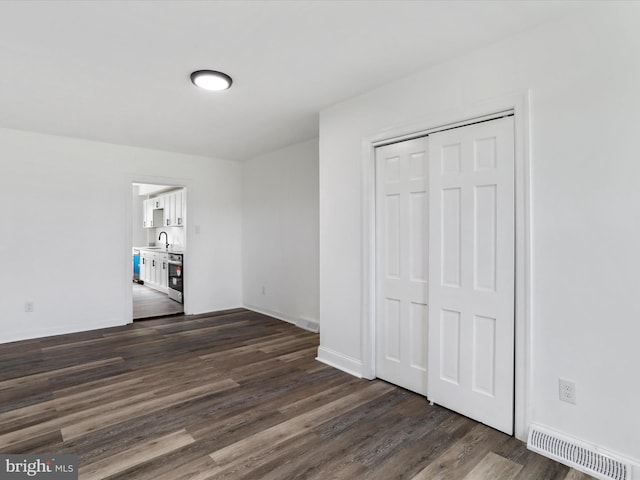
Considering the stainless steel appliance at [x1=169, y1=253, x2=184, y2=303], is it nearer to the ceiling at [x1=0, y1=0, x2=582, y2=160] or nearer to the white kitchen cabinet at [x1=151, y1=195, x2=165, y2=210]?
the white kitchen cabinet at [x1=151, y1=195, x2=165, y2=210]

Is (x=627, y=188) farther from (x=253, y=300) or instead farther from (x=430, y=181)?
(x=253, y=300)

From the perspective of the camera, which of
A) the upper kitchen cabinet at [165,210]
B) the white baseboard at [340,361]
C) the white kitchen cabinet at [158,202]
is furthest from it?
the white kitchen cabinet at [158,202]

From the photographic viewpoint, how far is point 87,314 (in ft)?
15.2

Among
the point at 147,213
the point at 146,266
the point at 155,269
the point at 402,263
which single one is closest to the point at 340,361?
the point at 402,263

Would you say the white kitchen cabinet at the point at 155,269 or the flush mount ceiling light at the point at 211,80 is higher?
the flush mount ceiling light at the point at 211,80

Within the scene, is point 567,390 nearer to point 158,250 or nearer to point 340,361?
point 340,361

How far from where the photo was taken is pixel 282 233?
5203 millimetres

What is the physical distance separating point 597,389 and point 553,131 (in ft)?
4.69

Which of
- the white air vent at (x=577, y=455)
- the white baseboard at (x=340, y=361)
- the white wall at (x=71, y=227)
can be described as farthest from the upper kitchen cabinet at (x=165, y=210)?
the white air vent at (x=577, y=455)

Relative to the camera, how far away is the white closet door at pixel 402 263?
273cm

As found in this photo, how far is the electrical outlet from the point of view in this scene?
6.42 feet

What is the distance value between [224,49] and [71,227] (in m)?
3.51

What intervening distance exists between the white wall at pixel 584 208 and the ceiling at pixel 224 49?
220mm

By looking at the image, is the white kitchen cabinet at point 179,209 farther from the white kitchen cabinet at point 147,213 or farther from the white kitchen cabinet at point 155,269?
the white kitchen cabinet at point 147,213
